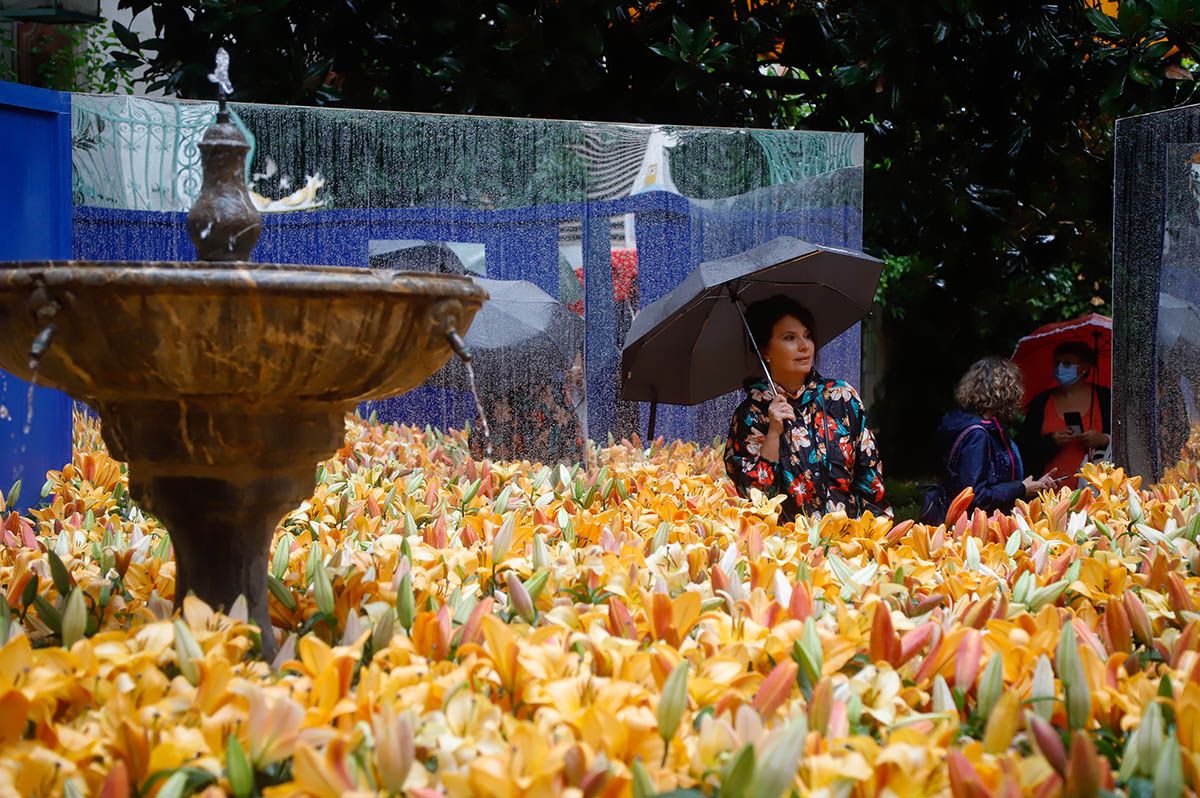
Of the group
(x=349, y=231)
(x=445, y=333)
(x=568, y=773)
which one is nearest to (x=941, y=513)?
(x=349, y=231)

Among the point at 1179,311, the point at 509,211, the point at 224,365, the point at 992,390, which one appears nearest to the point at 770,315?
the point at 992,390

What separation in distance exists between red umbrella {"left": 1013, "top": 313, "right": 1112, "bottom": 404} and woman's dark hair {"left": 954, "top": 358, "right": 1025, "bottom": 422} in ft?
6.16

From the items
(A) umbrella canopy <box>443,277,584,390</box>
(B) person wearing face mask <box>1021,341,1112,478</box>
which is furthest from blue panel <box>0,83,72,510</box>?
(B) person wearing face mask <box>1021,341,1112,478</box>

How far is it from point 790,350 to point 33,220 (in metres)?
3.11

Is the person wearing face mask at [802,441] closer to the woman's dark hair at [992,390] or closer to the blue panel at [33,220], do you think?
the woman's dark hair at [992,390]

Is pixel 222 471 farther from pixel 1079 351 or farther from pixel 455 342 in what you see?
pixel 1079 351

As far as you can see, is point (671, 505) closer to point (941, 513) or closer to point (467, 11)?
point (941, 513)

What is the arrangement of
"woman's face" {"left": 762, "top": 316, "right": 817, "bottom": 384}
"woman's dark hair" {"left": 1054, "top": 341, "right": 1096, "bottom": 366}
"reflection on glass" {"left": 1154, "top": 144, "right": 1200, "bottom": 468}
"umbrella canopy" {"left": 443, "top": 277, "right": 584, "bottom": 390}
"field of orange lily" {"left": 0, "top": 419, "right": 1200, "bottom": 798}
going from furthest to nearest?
"woman's dark hair" {"left": 1054, "top": 341, "right": 1096, "bottom": 366}
"umbrella canopy" {"left": 443, "top": 277, "right": 584, "bottom": 390}
"reflection on glass" {"left": 1154, "top": 144, "right": 1200, "bottom": 468}
"woman's face" {"left": 762, "top": 316, "right": 817, "bottom": 384}
"field of orange lily" {"left": 0, "top": 419, "right": 1200, "bottom": 798}

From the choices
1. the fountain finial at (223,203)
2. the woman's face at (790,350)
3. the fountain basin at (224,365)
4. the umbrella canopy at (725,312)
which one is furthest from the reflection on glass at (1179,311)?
the fountain finial at (223,203)

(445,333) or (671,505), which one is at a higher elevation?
(445,333)

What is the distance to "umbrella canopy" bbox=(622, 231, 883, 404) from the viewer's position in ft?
16.8

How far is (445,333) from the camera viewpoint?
2.58 metres

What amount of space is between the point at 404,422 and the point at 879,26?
394cm

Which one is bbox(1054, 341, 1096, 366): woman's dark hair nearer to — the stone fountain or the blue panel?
the blue panel
